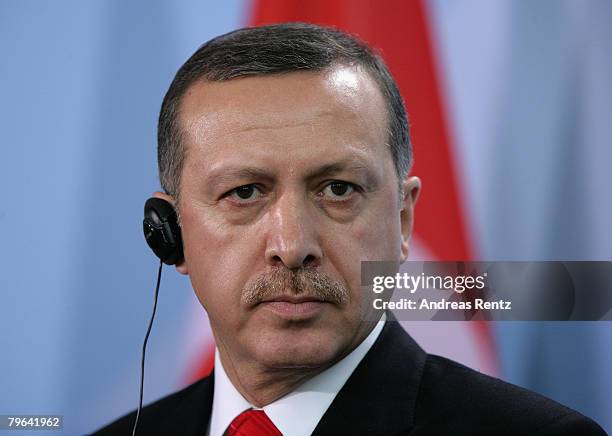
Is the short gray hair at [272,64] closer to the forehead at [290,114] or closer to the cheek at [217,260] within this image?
the forehead at [290,114]

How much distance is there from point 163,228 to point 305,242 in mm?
441

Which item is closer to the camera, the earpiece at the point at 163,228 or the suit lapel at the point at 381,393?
Result: the suit lapel at the point at 381,393

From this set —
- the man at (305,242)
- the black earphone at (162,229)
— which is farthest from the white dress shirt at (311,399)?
the black earphone at (162,229)

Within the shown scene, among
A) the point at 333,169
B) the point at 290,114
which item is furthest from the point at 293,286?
the point at 290,114

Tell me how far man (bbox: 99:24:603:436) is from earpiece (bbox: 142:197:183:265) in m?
0.03

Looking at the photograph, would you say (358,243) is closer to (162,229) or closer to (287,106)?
(287,106)

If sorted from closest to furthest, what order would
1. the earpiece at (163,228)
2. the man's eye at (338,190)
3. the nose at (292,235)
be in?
1. the nose at (292,235)
2. the man's eye at (338,190)
3. the earpiece at (163,228)

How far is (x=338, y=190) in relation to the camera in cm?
197

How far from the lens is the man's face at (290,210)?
1.90 m

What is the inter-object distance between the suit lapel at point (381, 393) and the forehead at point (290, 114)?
0.46m

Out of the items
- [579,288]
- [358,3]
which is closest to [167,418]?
[579,288]

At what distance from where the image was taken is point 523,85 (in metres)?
2.56

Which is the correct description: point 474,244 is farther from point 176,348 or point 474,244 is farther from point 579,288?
point 176,348

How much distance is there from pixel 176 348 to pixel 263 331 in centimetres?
84
